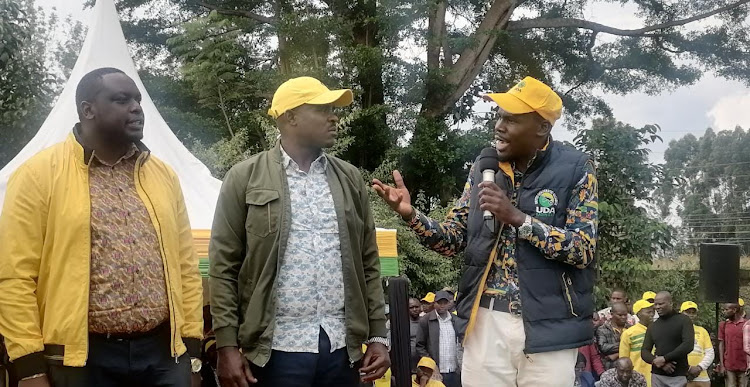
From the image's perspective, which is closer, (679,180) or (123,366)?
(123,366)

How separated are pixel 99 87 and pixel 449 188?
14.4m

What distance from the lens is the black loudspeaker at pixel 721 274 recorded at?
12148mm

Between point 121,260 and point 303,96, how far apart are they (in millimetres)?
966

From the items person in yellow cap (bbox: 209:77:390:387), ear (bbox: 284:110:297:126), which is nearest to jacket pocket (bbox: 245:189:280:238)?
person in yellow cap (bbox: 209:77:390:387)

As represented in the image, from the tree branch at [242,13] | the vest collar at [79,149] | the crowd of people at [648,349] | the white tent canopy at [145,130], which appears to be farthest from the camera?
the tree branch at [242,13]

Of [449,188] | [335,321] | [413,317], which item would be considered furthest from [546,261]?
[449,188]

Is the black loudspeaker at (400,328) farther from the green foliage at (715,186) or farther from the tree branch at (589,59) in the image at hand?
the green foliage at (715,186)

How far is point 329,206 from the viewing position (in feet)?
10.7

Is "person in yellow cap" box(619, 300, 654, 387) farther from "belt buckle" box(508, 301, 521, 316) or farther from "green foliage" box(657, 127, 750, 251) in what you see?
"green foliage" box(657, 127, 750, 251)

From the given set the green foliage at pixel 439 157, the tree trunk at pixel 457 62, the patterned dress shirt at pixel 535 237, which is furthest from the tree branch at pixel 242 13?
the patterned dress shirt at pixel 535 237

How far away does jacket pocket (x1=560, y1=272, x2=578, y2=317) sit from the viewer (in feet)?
10.6

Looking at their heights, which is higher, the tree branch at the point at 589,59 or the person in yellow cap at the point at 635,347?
the tree branch at the point at 589,59

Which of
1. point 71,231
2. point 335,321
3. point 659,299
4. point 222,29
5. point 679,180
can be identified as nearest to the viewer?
point 71,231

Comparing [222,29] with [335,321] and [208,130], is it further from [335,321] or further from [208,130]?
[335,321]
